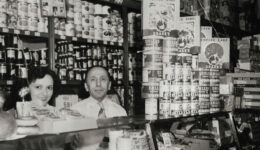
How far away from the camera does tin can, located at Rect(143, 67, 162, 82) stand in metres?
1.86

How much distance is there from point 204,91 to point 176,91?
321 millimetres

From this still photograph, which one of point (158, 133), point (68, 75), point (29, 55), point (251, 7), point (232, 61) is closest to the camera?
point (158, 133)

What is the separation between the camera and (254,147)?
2678 mm

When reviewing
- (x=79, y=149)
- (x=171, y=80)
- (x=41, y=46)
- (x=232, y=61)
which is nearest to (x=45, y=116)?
(x=79, y=149)

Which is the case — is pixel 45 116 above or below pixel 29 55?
below

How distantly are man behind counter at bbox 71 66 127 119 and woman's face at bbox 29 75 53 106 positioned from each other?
1.89ft

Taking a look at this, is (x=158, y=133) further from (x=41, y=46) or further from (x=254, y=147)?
(x=41, y=46)

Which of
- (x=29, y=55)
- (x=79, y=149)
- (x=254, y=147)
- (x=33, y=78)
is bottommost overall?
(x=254, y=147)

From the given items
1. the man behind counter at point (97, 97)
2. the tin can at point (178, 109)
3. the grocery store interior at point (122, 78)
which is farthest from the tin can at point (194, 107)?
the man behind counter at point (97, 97)

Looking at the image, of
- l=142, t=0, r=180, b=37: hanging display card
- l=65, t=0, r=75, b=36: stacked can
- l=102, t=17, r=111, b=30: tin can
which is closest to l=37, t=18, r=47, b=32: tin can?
l=65, t=0, r=75, b=36: stacked can

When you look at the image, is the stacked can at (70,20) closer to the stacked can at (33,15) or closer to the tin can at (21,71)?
the stacked can at (33,15)

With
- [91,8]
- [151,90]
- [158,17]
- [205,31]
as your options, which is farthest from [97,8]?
[151,90]

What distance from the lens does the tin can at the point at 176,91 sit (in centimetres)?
191

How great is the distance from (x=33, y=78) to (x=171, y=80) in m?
1.24
